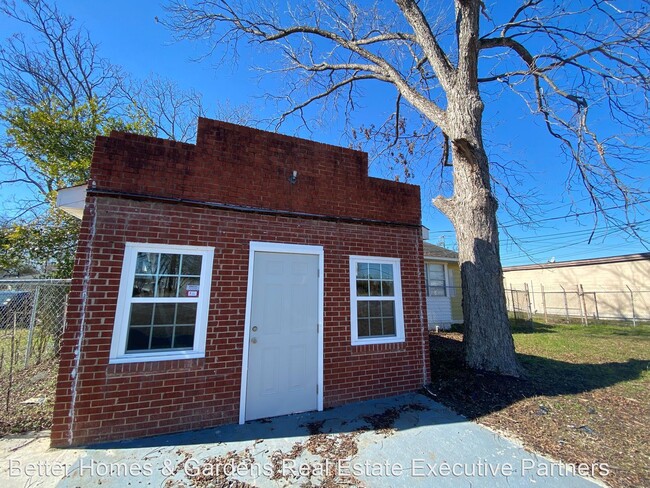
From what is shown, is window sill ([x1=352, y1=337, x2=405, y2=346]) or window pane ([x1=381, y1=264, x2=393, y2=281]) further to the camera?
window pane ([x1=381, y1=264, x2=393, y2=281])

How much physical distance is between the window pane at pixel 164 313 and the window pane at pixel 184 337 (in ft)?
0.57

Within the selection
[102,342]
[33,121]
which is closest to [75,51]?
[33,121]

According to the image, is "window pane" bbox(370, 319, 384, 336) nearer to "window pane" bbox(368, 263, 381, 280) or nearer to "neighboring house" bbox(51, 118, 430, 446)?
"neighboring house" bbox(51, 118, 430, 446)

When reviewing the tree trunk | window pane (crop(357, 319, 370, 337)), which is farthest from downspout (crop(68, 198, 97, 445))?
the tree trunk

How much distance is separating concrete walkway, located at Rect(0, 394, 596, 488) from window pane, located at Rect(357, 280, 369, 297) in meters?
1.99

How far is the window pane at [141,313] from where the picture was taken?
3.91 m

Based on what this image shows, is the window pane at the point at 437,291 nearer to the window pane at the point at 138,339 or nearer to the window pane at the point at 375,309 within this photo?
the window pane at the point at 375,309

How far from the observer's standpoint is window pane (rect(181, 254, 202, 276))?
4.23 meters

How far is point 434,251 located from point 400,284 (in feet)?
32.5

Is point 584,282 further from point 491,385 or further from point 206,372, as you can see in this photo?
point 206,372

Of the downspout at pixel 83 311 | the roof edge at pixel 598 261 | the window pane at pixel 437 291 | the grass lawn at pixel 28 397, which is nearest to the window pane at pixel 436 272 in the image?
the window pane at pixel 437 291

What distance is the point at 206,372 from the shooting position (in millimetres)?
4074

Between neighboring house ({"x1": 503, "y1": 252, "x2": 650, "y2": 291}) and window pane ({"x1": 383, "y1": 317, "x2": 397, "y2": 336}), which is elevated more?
neighboring house ({"x1": 503, "y1": 252, "x2": 650, "y2": 291})

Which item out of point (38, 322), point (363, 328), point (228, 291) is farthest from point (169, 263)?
point (38, 322)
